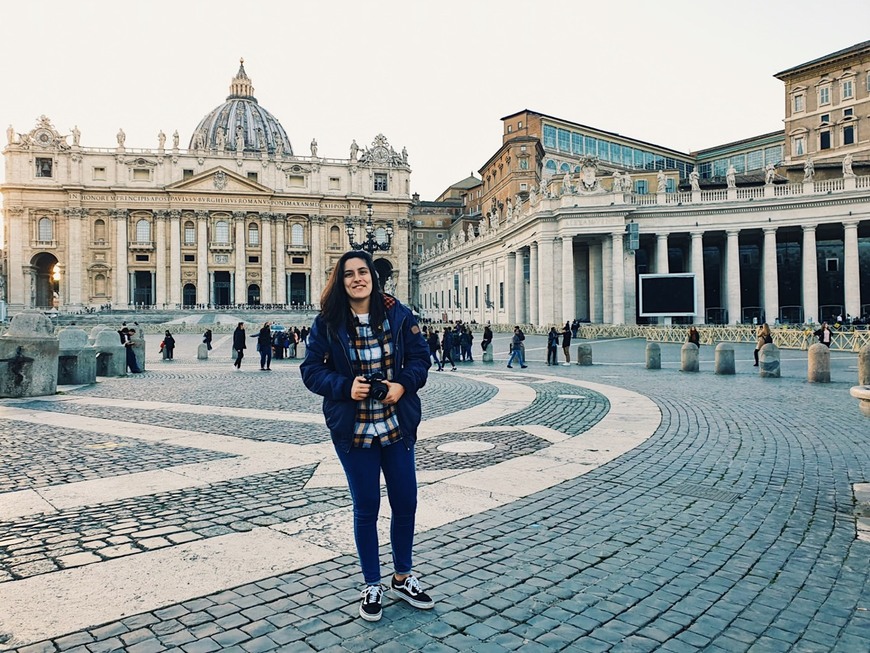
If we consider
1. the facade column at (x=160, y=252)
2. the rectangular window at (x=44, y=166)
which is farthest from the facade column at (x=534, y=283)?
the rectangular window at (x=44, y=166)

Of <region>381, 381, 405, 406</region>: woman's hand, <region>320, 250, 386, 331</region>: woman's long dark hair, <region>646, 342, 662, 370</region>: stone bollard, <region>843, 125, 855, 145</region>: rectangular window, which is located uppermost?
<region>843, 125, 855, 145</region>: rectangular window

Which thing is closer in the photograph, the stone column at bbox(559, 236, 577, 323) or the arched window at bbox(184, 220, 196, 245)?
the stone column at bbox(559, 236, 577, 323)

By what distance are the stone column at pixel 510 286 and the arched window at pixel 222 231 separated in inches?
1928

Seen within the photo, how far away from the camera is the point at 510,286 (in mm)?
56719

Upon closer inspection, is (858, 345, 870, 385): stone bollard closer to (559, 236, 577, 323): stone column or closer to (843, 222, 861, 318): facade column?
(559, 236, 577, 323): stone column

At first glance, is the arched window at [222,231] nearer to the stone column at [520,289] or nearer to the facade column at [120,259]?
the facade column at [120,259]

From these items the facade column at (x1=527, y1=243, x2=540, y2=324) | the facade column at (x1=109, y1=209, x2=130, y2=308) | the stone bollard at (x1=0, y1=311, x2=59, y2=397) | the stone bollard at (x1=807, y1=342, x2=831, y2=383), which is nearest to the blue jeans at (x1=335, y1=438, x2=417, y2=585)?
the stone bollard at (x1=0, y1=311, x2=59, y2=397)

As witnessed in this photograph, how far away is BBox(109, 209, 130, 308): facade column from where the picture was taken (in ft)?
276

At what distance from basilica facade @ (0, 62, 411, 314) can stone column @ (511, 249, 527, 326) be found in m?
33.1

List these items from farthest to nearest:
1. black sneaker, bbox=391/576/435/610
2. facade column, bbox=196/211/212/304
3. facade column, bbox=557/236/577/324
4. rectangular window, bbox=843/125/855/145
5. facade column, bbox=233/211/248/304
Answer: facade column, bbox=233/211/248/304
facade column, bbox=196/211/212/304
rectangular window, bbox=843/125/855/145
facade column, bbox=557/236/577/324
black sneaker, bbox=391/576/435/610

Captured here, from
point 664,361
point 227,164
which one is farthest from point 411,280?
point 664,361

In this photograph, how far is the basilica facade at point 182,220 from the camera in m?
82.8

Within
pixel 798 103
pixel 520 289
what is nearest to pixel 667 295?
pixel 520 289

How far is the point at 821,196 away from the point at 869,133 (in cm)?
2312
